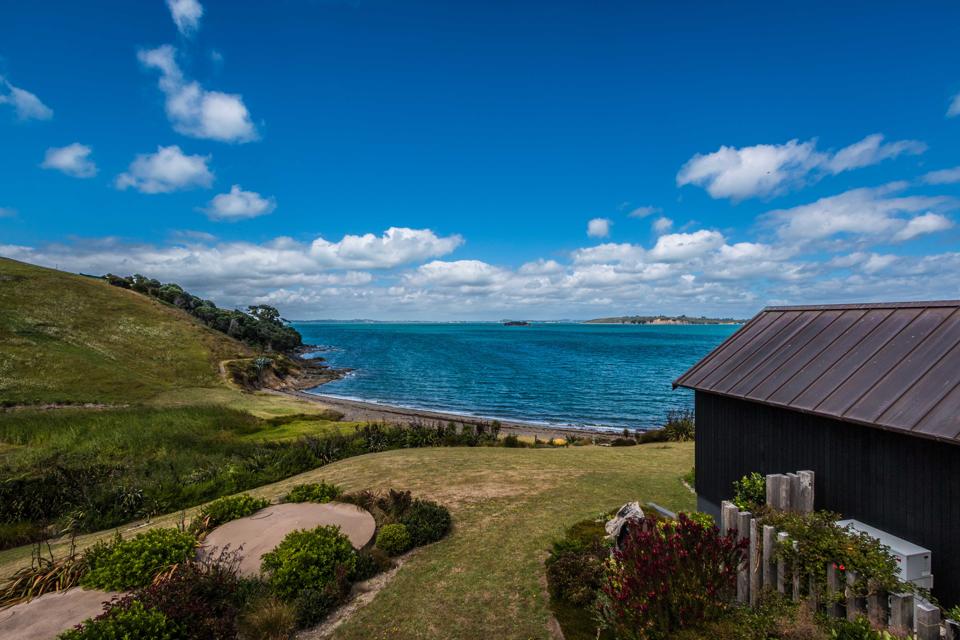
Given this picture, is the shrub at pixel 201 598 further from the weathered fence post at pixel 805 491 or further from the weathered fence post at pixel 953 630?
the weathered fence post at pixel 805 491

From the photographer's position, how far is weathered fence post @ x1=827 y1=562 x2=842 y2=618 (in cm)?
594

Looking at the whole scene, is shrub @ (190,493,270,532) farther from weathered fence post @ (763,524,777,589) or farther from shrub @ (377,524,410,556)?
weathered fence post @ (763,524,777,589)

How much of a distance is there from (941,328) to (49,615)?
17619 millimetres

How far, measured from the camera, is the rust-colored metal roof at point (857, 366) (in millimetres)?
6891

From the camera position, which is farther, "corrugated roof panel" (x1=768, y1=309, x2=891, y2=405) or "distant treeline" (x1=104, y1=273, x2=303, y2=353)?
"distant treeline" (x1=104, y1=273, x2=303, y2=353)

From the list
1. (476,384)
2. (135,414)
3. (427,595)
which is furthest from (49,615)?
(476,384)

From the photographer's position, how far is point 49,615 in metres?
8.05

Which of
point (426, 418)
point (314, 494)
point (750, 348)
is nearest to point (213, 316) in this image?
point (426, 418)

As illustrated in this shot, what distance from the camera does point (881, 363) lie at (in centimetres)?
813

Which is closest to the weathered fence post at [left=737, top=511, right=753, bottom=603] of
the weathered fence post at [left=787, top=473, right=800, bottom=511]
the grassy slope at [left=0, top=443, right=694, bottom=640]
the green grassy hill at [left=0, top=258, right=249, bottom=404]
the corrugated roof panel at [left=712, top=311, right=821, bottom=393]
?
the weathered fence post at [left=787, top=473, right=800, bottom=511]

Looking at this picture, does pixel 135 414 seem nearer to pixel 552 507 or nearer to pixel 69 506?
pixel 69 506

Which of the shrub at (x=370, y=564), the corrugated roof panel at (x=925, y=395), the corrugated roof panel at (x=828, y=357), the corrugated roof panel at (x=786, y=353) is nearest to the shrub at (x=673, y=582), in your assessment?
the corrugated roof panel at (x=925, y=395)

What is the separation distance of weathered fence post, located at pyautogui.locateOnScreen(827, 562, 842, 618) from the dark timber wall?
218 centimetres

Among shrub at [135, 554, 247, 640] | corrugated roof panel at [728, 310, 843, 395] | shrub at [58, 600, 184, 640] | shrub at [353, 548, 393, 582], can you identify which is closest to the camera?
shrub at [58, 600, 184, 640]
